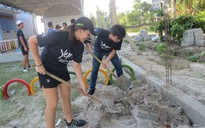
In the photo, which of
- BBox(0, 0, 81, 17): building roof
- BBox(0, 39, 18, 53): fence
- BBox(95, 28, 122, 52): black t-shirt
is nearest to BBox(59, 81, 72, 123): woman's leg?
BBox(95, 28, 122, 52): black t-shirt

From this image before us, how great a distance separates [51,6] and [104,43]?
20.3 metres

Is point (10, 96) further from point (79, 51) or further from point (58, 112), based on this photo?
point (79, 51)

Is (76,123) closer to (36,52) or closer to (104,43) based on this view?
(36,52)

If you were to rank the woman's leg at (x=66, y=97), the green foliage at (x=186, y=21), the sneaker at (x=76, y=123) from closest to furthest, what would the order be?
1. the woman's leg at (x=66, y=97)
2. the sneaker at (x=76, y=123)
3. the green foliage at (x=186, y=21)

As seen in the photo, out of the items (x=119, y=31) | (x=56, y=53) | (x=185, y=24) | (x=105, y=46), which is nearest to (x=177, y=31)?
(x=185, y=24)

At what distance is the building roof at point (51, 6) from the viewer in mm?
18812

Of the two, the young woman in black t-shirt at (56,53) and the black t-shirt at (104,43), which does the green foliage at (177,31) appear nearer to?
the black t-shirt at (104,43)

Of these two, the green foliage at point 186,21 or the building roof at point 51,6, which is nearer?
the green foliage at point 186,21

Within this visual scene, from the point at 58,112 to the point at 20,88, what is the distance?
2.16 metres

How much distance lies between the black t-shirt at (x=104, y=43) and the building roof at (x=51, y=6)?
15935mm

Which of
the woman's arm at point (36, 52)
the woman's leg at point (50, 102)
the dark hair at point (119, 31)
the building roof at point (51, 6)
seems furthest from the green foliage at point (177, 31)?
the building roof at point (51, 6)

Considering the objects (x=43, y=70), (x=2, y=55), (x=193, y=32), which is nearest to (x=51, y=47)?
(x=43, y=70)

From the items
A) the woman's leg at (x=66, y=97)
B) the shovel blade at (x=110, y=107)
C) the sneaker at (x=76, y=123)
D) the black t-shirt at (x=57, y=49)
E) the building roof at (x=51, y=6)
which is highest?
the building roof at (x=51, y=6)

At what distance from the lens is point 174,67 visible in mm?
5953
